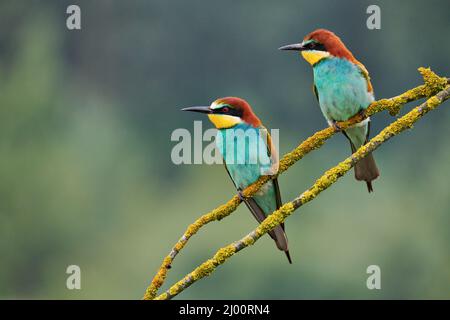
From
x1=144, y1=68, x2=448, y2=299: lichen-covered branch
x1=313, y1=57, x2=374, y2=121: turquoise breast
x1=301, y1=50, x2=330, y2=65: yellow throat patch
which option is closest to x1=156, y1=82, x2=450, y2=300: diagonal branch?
x1=144, y1=68, x2=448, y2=299: lichen-covered branch

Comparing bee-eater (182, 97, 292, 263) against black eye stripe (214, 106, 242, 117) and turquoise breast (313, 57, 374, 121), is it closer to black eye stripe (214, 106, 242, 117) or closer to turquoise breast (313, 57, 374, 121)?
black eye stripe (214, 106, 242, 117)

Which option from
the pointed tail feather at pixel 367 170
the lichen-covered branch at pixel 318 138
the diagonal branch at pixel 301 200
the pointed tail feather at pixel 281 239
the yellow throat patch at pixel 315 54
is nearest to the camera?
the diagonal branch at pixel 301 200

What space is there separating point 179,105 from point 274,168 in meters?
6.82

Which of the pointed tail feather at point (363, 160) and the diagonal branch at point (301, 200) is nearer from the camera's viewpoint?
the diagonal branch at point (301, 200)

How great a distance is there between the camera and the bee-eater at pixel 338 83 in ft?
9.37

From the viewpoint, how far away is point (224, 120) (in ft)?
9.40

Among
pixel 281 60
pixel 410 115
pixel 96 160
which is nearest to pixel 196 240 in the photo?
pixel 96 160

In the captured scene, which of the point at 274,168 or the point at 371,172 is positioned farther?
the point at 371,172

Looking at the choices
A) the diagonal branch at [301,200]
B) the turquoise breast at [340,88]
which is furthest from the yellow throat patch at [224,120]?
the diagonal branch at [301,200]

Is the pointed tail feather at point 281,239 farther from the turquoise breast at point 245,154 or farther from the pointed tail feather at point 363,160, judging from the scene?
the pointed tail feather at point 363,160

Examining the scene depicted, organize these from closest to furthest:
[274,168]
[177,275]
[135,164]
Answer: [274,168] → [177,275] → [135,164]

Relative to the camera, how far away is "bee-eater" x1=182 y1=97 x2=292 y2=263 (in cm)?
282

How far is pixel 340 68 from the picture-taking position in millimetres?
2914

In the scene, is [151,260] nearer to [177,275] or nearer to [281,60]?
[177,275]
